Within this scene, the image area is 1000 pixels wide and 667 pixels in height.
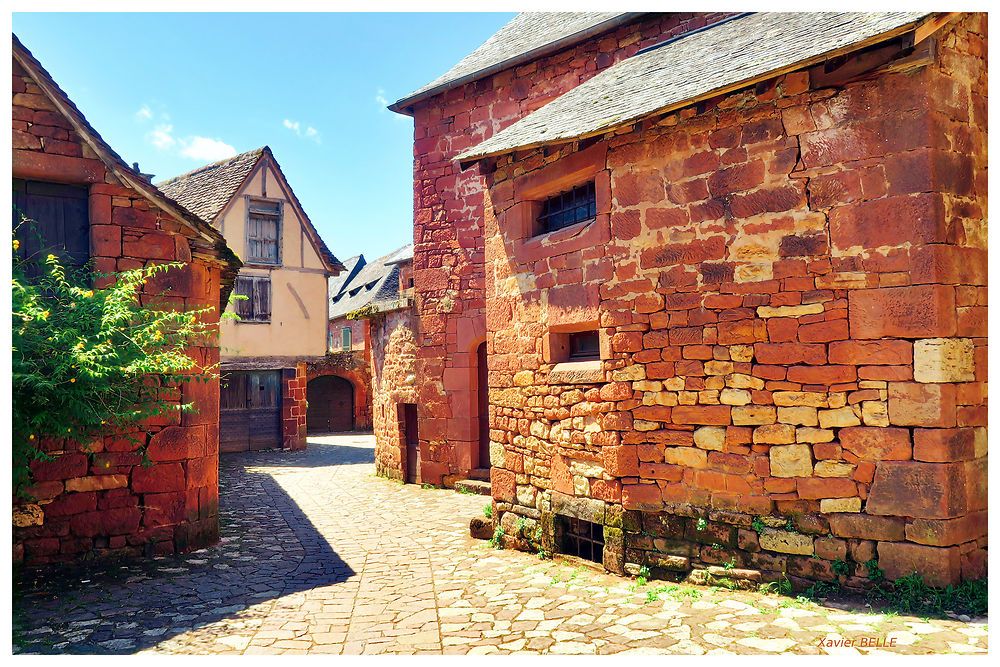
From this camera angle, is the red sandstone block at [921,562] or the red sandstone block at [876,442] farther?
the red sandstone block at [876,442]

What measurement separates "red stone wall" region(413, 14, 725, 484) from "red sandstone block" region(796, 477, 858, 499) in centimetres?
634

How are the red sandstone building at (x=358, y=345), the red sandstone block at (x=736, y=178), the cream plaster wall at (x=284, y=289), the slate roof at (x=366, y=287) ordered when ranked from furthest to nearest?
the slate roof at (x=366, y=287)
the cream plaster wall at (x=284, y=289)
the red sandstone building at (x=358, y=345)
the red sandstone block at (x=736, y=178)

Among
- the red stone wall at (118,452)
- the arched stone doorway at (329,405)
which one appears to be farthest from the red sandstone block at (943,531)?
the arched stone doorway at (329,405)

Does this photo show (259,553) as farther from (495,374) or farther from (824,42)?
(824,42)

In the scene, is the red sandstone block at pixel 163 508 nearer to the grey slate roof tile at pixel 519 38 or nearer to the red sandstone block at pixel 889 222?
the red sandstone block at pixel 889 222

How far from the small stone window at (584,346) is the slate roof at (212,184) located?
11605 mm

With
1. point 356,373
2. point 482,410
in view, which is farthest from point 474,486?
point 356,373

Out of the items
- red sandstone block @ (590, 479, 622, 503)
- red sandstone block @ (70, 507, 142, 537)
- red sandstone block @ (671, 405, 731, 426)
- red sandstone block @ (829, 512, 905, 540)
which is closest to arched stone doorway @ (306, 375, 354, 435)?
red sandstone block @ (70, 507, 142, 537)

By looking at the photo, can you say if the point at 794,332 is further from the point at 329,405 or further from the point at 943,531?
the point at 329,405

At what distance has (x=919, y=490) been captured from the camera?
4.52 metres

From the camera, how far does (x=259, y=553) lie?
7051 mm

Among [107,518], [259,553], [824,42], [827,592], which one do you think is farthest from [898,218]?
[107,518]

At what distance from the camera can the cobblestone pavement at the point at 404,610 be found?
13.8 ft

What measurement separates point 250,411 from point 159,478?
36.6 ft
